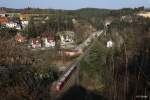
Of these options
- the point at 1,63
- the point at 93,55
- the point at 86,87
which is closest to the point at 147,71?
the point at 86,87

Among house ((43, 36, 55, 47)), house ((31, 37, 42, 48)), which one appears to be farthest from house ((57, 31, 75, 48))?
house ((31, 37, 42, 48))

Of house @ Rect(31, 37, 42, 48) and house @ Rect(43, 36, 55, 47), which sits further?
house @ Rect(43, 36, 55, 47)

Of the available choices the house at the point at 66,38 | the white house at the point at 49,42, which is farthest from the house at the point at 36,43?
the house at the point at 66,38

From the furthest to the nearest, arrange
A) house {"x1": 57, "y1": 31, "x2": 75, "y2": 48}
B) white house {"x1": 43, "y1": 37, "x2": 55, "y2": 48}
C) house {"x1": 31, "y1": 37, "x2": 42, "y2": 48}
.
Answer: house {"x1": 57, "y1": 31, "x2": 75, "y2": 48} → white house {"x1": 43, "y1": 37, "x2": 55, "y2": 48} → house {"x1": 31, "y1": 37, "x2": 42, "y2": 48}

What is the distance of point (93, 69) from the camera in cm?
1722

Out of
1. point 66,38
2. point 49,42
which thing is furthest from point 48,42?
point 66,38

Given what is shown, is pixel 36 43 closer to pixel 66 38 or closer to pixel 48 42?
pixel 48 42

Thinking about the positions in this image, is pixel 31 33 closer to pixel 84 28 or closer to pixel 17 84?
pixel 84 28

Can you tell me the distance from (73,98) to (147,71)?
3109 millimetres

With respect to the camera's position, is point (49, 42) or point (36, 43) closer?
point (36, 43)

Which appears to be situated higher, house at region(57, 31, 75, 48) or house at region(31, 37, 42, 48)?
house at region(31, 37, 42, 48)

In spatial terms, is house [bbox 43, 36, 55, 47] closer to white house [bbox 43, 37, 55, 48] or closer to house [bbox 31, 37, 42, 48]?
white house [bbox 43, 37, 55, 48]

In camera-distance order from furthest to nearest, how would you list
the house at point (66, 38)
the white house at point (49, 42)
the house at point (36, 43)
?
the house at point (66, 38)
the white house at point (49, 42)
the house at point (36, 43)

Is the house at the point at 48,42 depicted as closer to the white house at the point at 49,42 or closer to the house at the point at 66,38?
the white house at the point at 49,42
